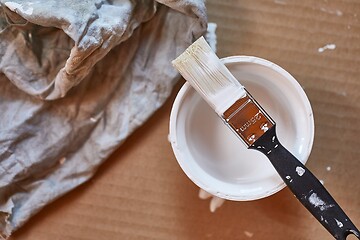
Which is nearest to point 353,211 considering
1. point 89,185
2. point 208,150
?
point 208,150

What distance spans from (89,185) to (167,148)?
0.11m

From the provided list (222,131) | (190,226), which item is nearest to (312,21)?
(222,131)

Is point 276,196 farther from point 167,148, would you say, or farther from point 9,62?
point 9,62

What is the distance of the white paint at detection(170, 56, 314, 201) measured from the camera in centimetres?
73

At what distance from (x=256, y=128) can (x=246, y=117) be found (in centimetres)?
2

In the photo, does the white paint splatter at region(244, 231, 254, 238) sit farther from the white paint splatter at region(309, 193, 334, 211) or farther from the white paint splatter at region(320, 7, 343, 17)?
the white paint splatter at region(320, 7, 343, 17)

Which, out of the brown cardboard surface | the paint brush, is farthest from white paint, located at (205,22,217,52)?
the paint brush

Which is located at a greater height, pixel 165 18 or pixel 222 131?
pixel 165 18

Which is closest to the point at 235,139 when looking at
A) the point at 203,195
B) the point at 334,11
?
the point at 203,195

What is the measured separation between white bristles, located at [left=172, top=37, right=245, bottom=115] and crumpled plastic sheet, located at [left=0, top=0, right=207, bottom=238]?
0.09 metres

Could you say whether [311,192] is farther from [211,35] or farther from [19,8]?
[19,8]

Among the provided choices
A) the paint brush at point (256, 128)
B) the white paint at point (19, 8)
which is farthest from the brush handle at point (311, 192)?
the white paint at point (19, 8)

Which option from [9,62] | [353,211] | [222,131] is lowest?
[353,211]

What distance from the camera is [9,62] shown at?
0.78 m
